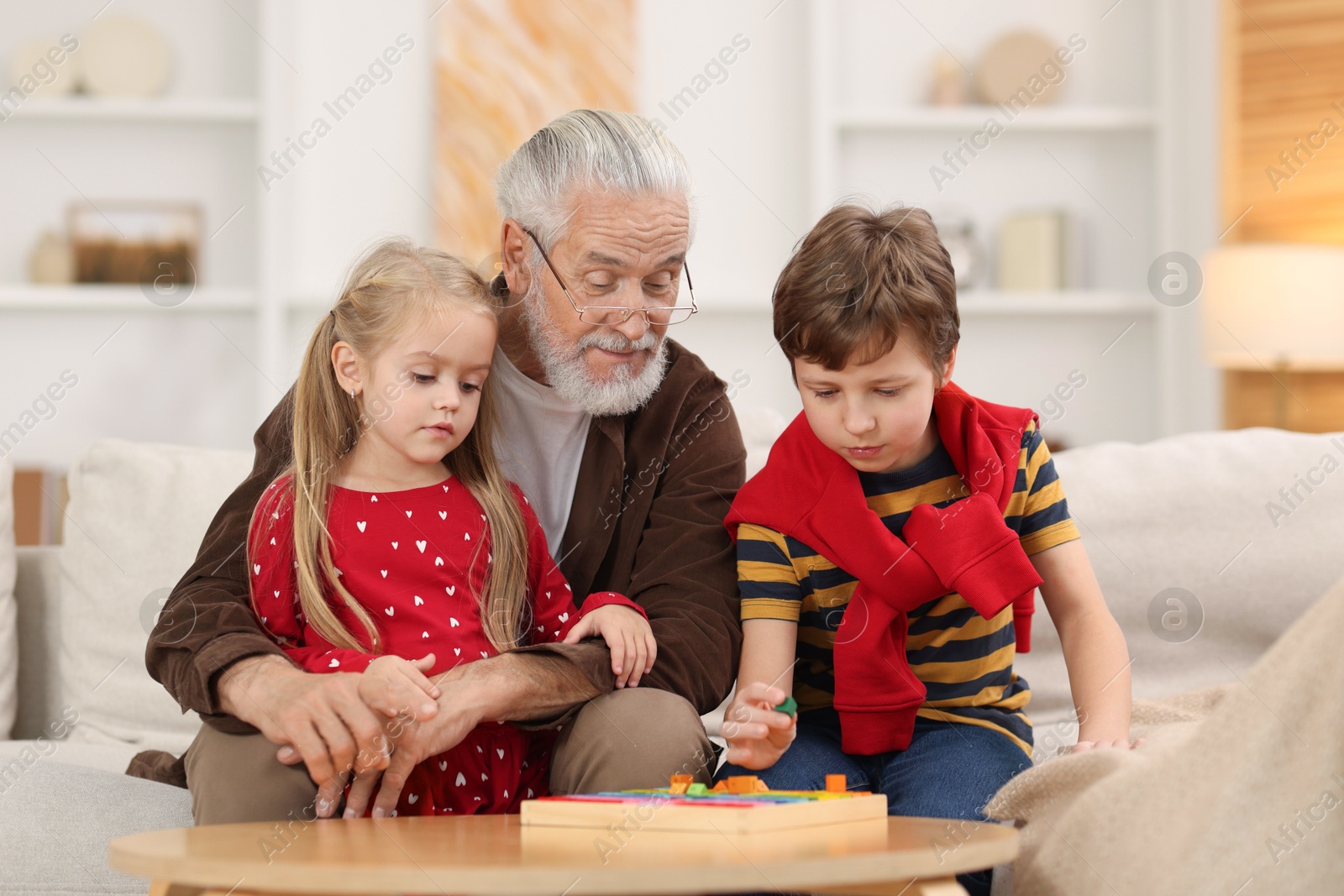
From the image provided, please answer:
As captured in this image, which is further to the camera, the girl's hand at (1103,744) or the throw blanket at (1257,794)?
the girl's hand at (1103,744)

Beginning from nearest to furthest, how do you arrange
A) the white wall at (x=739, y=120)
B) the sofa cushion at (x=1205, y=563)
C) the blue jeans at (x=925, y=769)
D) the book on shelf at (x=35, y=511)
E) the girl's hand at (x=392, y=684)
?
1. the girl's hand at (x=392, y=684)
2. the blue jeans at (x=925, y=769)
3. the sofa cushion at (x=1205, y=563)
4. the book on shelf at (x=35, y=511)
5. the white wall at (x=739, y=120)

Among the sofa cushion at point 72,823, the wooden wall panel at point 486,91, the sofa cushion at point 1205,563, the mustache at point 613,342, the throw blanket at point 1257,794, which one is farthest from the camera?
the wooden wall panel at point 486,91

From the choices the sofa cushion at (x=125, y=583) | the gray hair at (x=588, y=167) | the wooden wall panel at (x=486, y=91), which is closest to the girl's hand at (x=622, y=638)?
the gray hair at (x=588, y=167)

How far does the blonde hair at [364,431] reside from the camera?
137cm

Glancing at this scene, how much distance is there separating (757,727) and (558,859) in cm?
35

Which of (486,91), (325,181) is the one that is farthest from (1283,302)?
(325,181)

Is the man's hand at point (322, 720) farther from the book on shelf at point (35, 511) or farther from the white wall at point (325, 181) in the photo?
the white wall at point (325, 181)

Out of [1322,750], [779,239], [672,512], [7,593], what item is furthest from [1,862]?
[779,239]

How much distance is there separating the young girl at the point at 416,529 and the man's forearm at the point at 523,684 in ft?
0.18

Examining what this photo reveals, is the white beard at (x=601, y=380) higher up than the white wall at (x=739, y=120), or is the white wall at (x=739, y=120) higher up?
the white wall at (x=739, y=120)

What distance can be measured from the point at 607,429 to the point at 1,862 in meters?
0.86

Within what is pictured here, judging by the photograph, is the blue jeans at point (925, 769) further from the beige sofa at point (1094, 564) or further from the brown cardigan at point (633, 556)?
the beige sofa at point (1094, 564)

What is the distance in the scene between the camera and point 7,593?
1924mm

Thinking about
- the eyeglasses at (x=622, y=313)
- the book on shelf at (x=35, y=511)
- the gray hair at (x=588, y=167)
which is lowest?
the book on shelf at (x=35, y=511)
